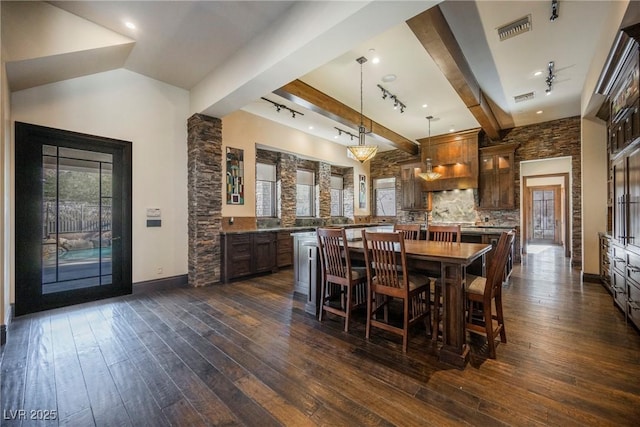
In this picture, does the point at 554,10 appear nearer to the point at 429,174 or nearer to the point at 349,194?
the point at 429,174

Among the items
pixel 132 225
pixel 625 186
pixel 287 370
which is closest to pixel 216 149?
pixel 132 225

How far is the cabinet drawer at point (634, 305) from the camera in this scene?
266 cm

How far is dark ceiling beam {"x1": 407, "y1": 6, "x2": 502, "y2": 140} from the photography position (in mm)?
2799

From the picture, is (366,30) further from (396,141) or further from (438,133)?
(438,133)

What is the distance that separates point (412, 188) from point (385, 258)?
642 cm

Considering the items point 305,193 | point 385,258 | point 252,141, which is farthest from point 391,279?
point 305,193

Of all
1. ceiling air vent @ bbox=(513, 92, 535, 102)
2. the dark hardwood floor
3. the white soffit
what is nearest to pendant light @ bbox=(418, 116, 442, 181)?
ceiling air vent @ bbox=(513, 92, 535, 102)

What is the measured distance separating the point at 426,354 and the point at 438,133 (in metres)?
6.72

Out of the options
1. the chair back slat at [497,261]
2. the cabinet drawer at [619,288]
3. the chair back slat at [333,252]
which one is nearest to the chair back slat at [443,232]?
the chair back slat at [497,261]

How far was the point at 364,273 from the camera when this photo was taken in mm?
2992

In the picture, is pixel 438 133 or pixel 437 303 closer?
pixel 437 303

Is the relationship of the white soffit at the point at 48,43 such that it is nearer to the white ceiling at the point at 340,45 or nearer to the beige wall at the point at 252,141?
the white ceiling at the point at 340,45

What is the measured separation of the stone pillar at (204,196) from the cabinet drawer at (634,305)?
5372mm

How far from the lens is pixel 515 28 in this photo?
319 cm
